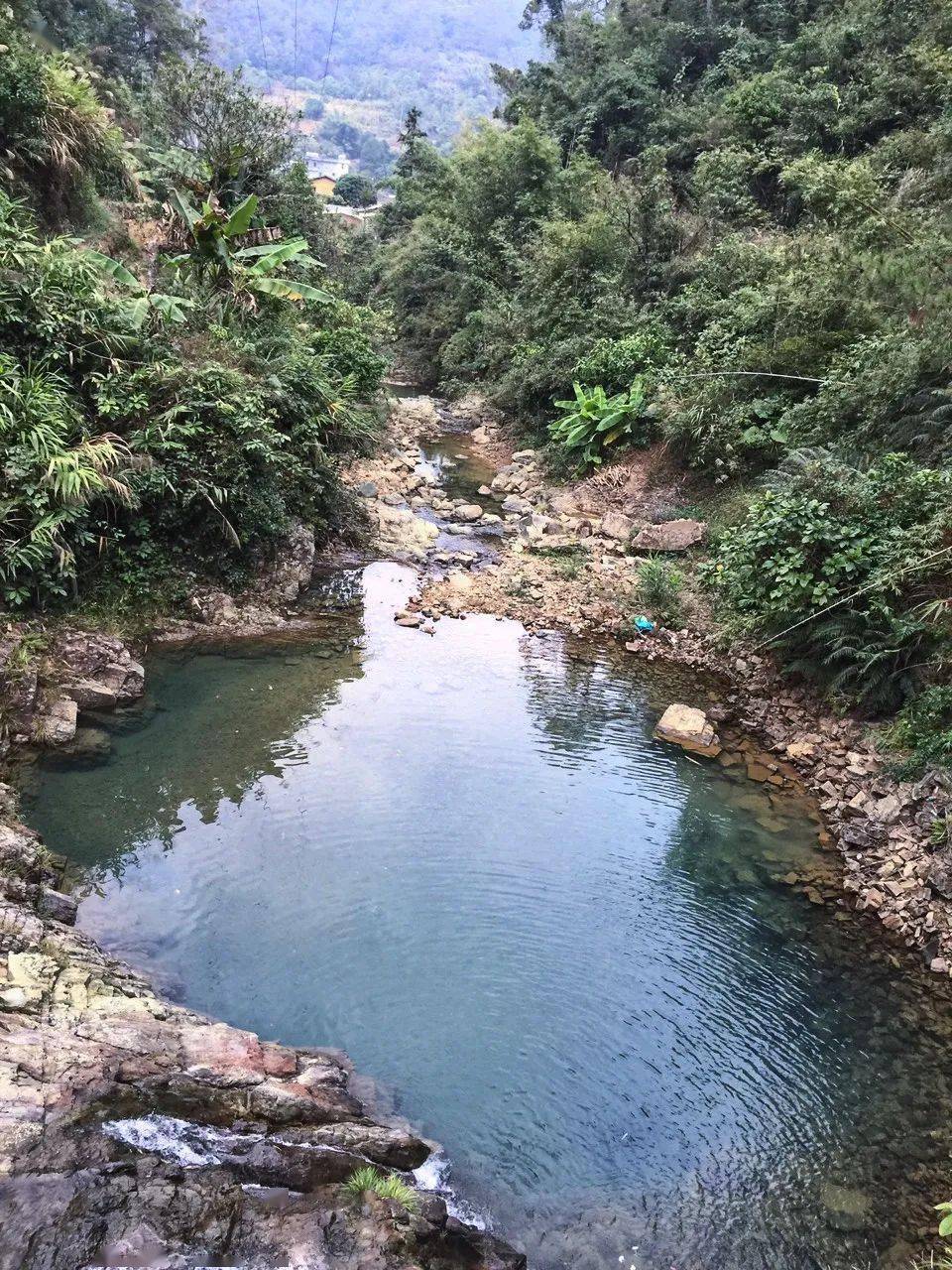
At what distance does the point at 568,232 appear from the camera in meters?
19.6

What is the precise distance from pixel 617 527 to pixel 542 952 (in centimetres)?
947

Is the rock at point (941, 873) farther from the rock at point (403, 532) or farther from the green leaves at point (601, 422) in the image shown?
the green leaves at point (601, 422)

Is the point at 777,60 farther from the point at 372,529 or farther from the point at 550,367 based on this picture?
the point at 372,529

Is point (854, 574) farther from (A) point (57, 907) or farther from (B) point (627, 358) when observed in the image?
Result: (B) point (627, 358)

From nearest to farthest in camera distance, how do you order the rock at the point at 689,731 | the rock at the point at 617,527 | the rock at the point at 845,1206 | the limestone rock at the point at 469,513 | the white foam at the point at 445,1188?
the white foam at the point at 445,1188
the rock at the point at 845,1206
the rock at the point at 689,731
the rock at the point at 617,527
the limestone rock at the point at 469,513

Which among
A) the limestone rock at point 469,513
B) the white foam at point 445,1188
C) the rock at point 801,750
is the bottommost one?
the white foam at point 445,1188

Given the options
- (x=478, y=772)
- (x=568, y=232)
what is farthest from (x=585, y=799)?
(x=568, y=232)

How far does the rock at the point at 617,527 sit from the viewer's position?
13.8 meters

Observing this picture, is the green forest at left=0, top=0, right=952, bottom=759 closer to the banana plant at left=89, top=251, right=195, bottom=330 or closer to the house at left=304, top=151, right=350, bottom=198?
the banana plant at left=89, top=251, right=195, bottom=330

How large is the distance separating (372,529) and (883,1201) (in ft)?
36.6

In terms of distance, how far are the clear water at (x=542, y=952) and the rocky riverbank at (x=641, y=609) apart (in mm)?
524

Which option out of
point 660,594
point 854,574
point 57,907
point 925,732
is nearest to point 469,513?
point 660,594

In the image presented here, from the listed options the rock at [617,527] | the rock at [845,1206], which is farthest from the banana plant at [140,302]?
the rock at [845,1206]

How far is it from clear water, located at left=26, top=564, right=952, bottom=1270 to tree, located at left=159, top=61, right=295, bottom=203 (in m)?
15.9
